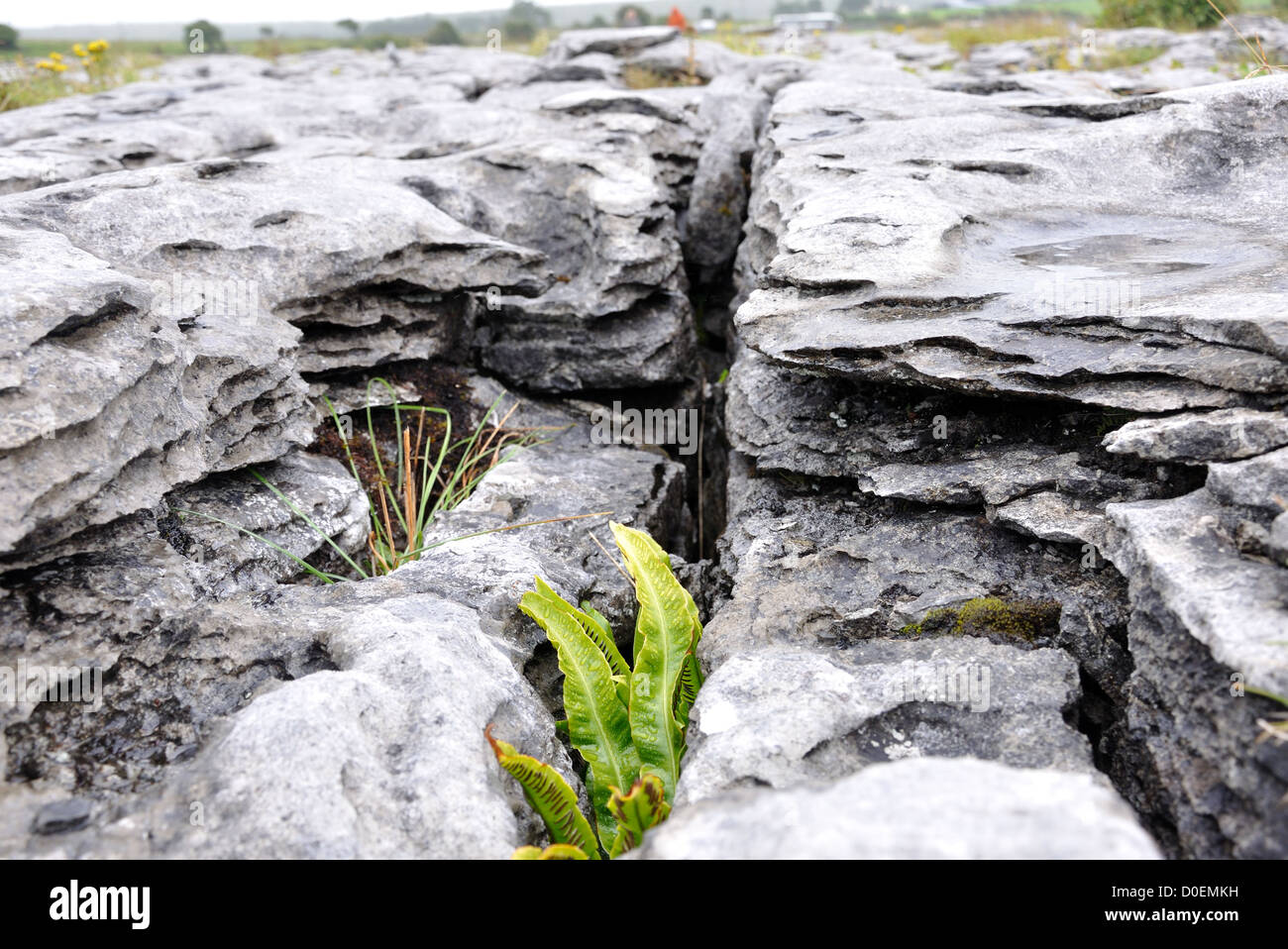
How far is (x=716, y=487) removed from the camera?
6066 millimetres

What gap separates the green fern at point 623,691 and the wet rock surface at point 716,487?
0.47 feet

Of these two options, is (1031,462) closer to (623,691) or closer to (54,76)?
(623,691)

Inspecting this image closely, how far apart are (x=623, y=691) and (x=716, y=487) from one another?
8.42ft

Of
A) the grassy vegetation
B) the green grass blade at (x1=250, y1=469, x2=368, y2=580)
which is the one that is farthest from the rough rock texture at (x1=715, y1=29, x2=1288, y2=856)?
the grassy vegetation

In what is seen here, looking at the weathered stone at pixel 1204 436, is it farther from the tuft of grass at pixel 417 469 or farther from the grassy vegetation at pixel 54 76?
the grassy vegetation at pixel 54 76

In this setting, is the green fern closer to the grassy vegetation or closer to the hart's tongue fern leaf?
the hart's tongue fern leaf

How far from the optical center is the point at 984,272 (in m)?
4.36

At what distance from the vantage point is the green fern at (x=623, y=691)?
3.31 meters

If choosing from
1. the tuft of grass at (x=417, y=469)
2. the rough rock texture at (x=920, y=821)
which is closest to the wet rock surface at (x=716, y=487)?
the rough rock texture at (x=920, y=821)

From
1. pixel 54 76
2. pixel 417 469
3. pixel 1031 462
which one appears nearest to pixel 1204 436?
pixel 1031 462

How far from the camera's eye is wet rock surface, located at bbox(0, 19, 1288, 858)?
2529mm
